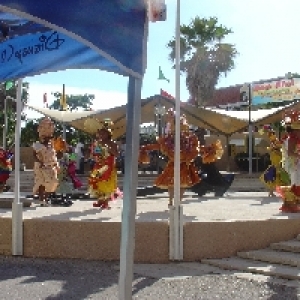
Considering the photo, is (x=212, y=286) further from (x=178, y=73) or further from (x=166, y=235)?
(x=178, y=73)

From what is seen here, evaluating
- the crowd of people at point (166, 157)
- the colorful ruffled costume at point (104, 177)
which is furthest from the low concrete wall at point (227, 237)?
the colorful ruffled costume at point (104, 177)

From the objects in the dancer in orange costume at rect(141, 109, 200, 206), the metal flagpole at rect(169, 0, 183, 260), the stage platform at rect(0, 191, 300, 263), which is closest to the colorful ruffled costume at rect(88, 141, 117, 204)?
the dancer in orange costume at rect(141, 109, 200, 206)

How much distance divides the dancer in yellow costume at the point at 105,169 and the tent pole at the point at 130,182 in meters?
5.72

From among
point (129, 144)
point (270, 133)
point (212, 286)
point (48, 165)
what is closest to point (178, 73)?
point (212, 286)

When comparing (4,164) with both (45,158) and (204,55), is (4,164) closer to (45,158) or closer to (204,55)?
(45,158)

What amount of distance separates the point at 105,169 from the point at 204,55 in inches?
797

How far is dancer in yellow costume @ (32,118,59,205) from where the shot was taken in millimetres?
10117

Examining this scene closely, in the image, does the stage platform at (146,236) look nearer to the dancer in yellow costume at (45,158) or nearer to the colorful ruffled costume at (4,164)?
the dancer in yellow costume at (45,158)

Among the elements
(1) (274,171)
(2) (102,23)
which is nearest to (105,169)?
(1) (274,171)

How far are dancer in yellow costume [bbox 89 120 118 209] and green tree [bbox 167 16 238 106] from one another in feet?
59.9

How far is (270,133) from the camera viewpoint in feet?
42.7

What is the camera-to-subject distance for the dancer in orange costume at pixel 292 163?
27.9 ft

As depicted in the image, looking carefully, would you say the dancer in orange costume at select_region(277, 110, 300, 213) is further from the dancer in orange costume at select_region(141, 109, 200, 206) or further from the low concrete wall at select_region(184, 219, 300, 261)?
the dancer in orange costume at select_region(141, 109, 200, 206)

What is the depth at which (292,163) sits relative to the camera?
875 cm
